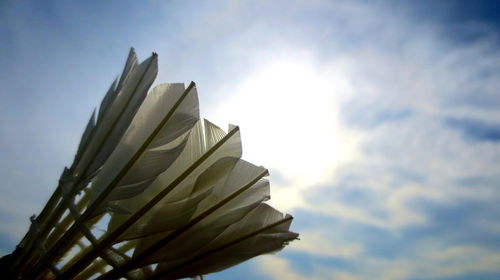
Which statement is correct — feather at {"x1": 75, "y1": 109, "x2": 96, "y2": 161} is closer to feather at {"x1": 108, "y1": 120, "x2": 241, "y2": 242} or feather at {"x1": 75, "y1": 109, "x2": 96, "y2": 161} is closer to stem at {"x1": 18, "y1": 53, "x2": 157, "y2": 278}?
stem at {"x1": 18, "y1": 53, "x2": 157, "y2": 278}

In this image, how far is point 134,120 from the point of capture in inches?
46.0

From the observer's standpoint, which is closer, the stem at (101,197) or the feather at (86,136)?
the stem at (101,197)

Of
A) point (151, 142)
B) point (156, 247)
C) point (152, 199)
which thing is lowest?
point (156, 247)

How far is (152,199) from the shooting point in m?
1.10

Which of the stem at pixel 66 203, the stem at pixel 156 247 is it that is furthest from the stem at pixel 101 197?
the stem at pixel 156 247

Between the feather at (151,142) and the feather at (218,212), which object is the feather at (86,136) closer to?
the feather at (151,142)

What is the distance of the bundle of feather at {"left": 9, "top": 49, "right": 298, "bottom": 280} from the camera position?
108 centimetres

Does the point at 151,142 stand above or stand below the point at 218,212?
above

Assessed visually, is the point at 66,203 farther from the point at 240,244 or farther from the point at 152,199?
the point at 240,244

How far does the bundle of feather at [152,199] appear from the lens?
108 centimetres

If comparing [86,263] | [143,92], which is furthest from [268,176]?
[86,263]

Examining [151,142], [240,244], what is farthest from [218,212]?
[151,142]

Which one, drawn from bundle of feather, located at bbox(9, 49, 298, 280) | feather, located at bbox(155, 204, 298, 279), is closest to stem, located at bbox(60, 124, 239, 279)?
bundle of feather, located at bbox(9, 49, 298, 280)

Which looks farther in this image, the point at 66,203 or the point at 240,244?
the point at 240,244
